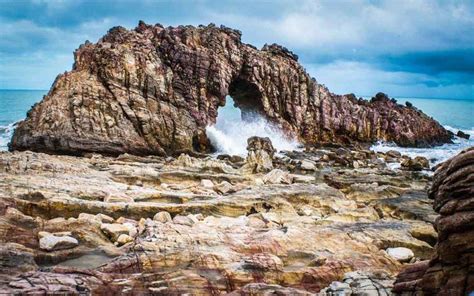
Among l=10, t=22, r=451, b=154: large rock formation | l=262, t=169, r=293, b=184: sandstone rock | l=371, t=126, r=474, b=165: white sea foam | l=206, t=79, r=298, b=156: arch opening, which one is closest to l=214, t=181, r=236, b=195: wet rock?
l=262, t=169, r=293, b=184: sandstone rock

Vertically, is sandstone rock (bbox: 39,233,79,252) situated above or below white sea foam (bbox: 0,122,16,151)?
below

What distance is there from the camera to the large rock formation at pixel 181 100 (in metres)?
45.0

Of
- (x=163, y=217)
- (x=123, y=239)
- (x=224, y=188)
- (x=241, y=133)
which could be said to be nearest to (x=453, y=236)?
(x=123, y=239)

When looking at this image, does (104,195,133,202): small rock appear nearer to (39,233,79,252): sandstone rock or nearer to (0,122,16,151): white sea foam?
(39,233,79,252): sandstone rock

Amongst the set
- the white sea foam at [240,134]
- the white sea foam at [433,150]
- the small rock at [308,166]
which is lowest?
the small rock at [308,166]

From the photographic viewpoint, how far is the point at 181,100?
53.1 m

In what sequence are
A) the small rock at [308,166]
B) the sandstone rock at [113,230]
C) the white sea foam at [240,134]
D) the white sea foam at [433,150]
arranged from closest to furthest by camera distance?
the sandstone rock at [113,230], the small rock at [308,166], the white sea foam at [240,134], the white sea foam at [433,150]

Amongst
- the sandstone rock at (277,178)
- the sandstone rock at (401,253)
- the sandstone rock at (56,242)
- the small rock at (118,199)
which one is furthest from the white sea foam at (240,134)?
the sandstone rock at (56,242)

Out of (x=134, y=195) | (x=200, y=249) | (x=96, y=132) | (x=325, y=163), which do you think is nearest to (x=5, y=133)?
(x=96, y=132)

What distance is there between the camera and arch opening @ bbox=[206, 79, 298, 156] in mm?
56078

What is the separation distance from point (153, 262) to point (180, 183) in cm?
1483

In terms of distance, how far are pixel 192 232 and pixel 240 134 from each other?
4559cm

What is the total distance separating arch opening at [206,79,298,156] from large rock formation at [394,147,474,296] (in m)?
44.2

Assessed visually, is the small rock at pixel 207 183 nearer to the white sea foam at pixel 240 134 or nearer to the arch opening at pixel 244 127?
the white sea foam at pixel 240 134
